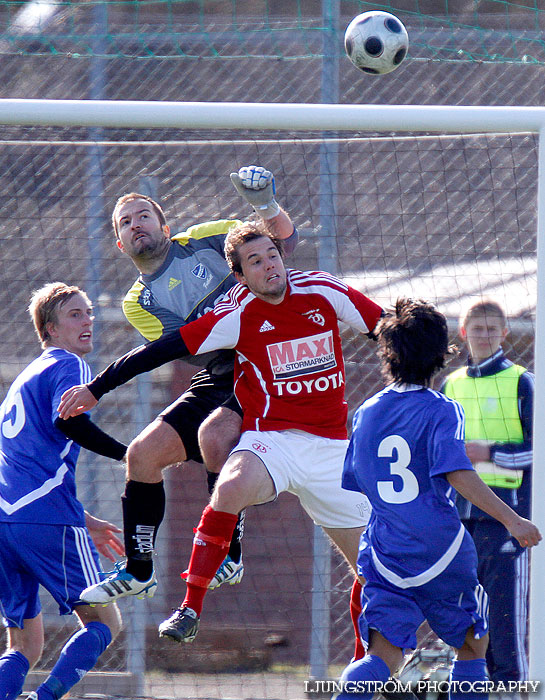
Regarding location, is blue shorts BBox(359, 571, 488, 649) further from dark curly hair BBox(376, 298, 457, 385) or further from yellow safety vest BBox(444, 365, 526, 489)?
yellow safety vest BBox(444, 365, 526, 489)

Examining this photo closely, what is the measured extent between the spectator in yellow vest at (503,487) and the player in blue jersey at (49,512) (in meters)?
1.59

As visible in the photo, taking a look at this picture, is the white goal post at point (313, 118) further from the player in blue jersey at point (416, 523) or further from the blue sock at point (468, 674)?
the blue sock at point (468, 674)

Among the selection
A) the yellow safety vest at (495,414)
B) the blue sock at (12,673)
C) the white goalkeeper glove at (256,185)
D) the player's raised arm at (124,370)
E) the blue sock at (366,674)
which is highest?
the white goalkeeper glove at (256,185)

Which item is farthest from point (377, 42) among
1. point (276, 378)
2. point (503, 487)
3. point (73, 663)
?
point (73, 663)

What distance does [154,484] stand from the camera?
12.3ft

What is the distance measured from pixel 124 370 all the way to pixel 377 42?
5.97ft

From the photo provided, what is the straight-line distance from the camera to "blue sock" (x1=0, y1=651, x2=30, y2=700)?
376 cm

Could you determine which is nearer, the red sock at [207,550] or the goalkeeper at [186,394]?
the red sock at [207,550]

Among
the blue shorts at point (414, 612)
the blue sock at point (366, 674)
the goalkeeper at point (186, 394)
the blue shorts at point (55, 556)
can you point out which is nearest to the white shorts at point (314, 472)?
the goalkeeper at point (186, 394)

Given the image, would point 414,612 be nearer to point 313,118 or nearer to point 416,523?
point 416,523

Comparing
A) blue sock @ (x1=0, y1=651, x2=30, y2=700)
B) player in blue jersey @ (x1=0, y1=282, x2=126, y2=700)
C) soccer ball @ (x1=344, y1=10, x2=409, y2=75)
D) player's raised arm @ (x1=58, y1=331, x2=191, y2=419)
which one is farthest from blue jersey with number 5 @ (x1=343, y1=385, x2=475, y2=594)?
soccer ball @ (x1=344, y1=10, x2=409, y2=75)

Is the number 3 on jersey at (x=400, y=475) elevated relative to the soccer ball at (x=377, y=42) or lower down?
lower down

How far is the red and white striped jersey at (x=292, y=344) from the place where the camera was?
363 cm

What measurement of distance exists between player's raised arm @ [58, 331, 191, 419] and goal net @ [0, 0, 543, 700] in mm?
1563
